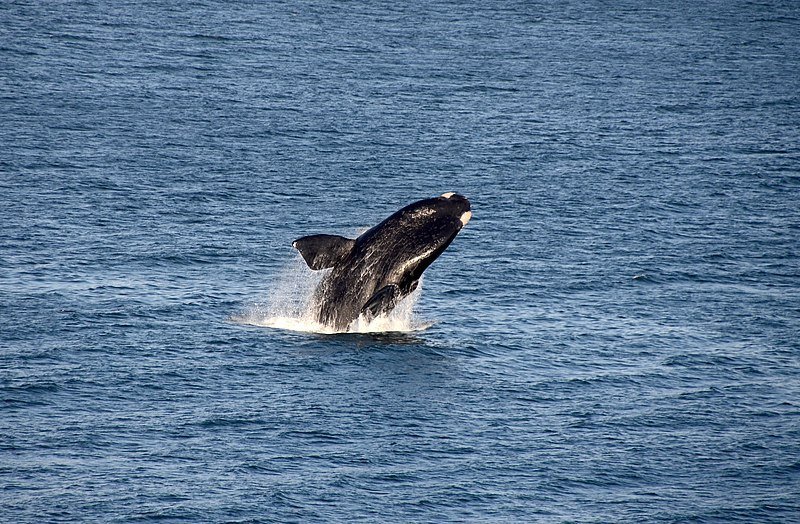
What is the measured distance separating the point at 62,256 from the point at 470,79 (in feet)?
166

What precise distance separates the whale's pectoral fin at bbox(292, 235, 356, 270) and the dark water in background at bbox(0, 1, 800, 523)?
2929 mm

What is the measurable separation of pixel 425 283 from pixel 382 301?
1145cm

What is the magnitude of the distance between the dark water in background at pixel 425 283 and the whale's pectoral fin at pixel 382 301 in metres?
1.40

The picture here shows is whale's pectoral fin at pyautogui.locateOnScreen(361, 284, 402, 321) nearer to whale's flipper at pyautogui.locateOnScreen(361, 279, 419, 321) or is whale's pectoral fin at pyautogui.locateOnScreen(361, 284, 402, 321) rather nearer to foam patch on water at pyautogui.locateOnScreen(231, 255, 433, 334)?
whale's flipper at pyautogui.locateOnScreen(361, 279, 419, 321)

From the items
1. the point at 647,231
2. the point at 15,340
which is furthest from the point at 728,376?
the point at 15,340

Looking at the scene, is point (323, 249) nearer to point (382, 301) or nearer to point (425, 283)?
point (382, 301)

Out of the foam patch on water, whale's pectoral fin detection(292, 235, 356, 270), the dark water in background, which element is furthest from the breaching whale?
the dark water in background

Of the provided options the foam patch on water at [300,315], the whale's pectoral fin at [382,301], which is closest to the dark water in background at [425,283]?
the foam patch on water at [300,315]

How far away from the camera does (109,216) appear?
62.8 meters

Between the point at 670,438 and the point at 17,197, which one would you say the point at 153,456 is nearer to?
the point at 670,438

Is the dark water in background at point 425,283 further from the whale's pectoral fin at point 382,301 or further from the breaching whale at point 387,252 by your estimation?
the breaching whale at point 387,252

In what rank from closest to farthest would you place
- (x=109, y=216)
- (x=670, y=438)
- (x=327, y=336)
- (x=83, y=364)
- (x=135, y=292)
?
1. (x=670, y=438)
2. (x=83, y=364)
3. (x=327, y=336)
4. (x=135, y=292)
5. (x=109, y=216)

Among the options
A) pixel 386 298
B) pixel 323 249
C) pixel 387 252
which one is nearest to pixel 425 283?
pixel 387 252

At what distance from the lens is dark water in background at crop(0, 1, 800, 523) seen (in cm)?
3769
